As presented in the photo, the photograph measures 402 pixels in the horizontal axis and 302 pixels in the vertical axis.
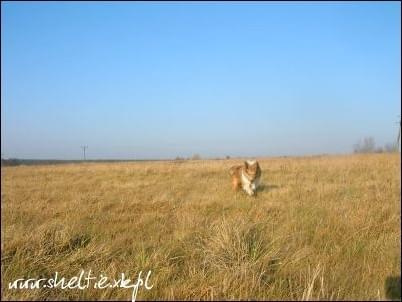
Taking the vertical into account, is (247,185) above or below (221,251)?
above

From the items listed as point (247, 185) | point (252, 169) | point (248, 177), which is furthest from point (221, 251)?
point (252, 169)

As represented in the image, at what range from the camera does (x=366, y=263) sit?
14.6 feet

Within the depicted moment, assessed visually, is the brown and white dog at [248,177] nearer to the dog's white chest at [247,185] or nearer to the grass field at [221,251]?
the dog's white chest at [247,185]

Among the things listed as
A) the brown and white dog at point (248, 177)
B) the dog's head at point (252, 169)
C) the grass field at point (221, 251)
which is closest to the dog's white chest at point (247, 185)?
the brown and white dog at point (248, 177)

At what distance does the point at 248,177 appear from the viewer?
1162 cm

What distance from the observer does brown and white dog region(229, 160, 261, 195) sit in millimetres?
11343

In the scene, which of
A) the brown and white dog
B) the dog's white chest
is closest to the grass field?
the dog's white chest

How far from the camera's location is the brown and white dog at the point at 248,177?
447 inches

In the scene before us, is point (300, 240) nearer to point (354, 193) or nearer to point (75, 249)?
point (75, 249)

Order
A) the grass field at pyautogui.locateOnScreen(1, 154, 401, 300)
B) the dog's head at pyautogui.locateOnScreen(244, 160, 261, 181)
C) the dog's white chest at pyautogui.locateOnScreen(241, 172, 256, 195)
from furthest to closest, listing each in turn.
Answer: the dog's head at pyautogui.locateOnScreen(244, 160, 261, 181) < the dog's white chest at pyautogui.locateOnScreen(241, 172, 256, 195) < the grass field at pyautogui.locateOnScreen(1, 154, 401, 300)

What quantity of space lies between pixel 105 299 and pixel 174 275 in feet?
2.60

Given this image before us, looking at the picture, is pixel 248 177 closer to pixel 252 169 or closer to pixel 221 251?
pixel 252 169

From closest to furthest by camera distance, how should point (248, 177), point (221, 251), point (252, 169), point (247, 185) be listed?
point (221, 251), point (247, 185), point (248, 177), point (252, 169)

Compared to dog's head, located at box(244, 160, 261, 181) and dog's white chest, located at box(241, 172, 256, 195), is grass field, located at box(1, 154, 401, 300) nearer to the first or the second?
dog's white chest, located at box(241, 172, 256, 195)
